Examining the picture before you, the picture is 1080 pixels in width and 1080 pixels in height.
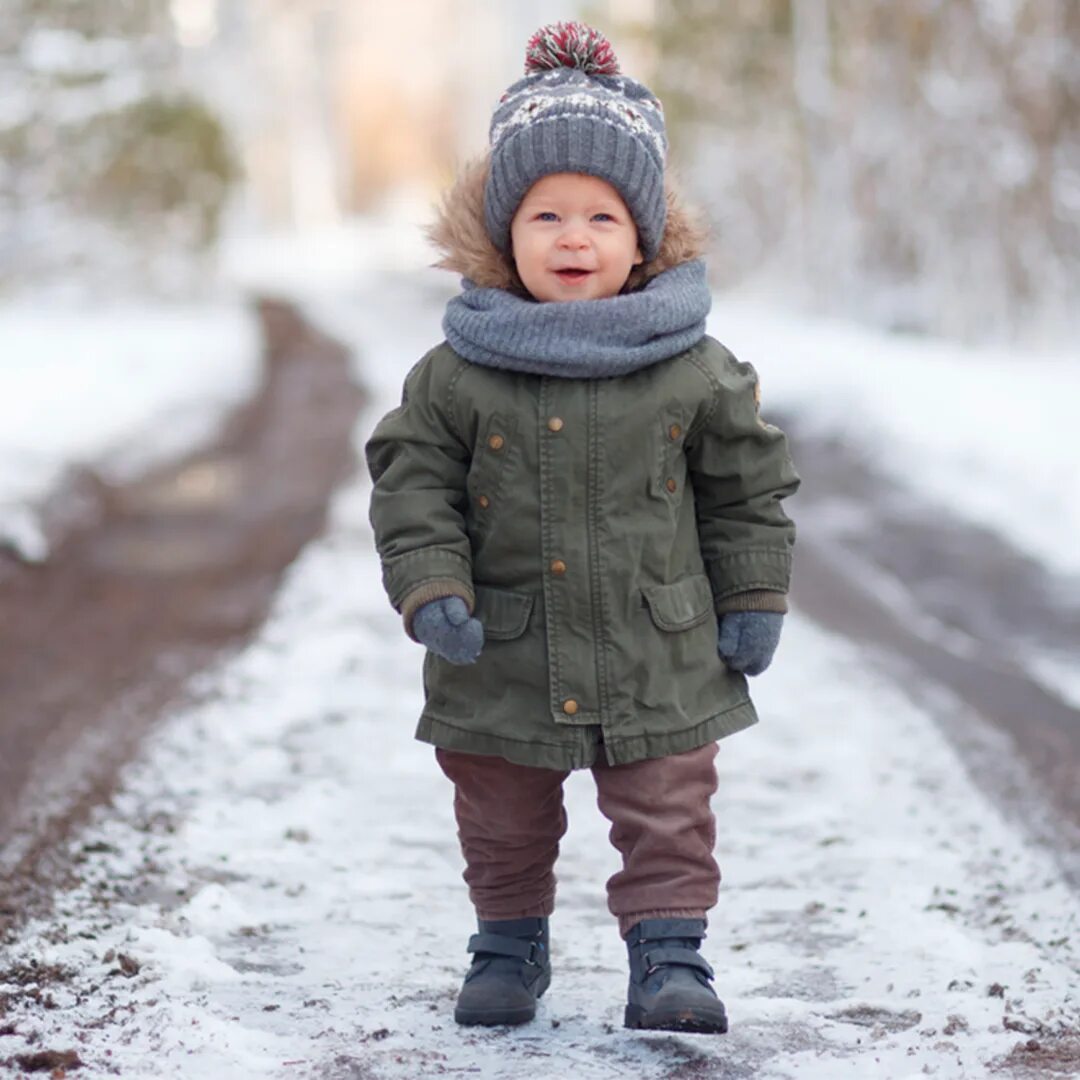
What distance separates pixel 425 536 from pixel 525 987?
0.80 metres

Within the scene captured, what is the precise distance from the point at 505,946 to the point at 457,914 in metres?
0.60

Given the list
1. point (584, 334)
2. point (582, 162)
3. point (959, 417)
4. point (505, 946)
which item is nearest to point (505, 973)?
point (505, 946)

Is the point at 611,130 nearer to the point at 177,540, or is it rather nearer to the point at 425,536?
the point at 425,536

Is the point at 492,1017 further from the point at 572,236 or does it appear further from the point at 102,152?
the point at 102,152

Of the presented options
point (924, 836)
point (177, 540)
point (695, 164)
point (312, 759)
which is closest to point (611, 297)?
point (924, 836)

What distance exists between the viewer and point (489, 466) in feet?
10.2

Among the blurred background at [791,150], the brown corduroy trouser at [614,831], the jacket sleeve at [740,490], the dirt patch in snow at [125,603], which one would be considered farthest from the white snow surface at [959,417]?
the brown corduroy trouser at [614,831]

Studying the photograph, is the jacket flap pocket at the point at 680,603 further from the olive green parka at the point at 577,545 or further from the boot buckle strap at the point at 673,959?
the boot buckle strap at the point at 673,959

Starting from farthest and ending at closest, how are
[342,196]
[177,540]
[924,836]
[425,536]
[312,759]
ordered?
[342,196]
[177,540]
[312,759]
[924,836]
[425,536]

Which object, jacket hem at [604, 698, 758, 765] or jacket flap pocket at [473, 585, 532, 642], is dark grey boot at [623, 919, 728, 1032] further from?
jacket flap pocket at [473, 585, 532, 642]

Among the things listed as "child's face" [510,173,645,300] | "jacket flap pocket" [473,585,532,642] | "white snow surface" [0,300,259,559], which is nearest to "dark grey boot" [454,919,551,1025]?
"jacket flap pocket" [473,585,532,642]

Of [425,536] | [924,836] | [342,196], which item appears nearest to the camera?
[425,536]

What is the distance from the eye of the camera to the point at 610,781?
10.4 ft

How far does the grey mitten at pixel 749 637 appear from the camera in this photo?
10.3ft
